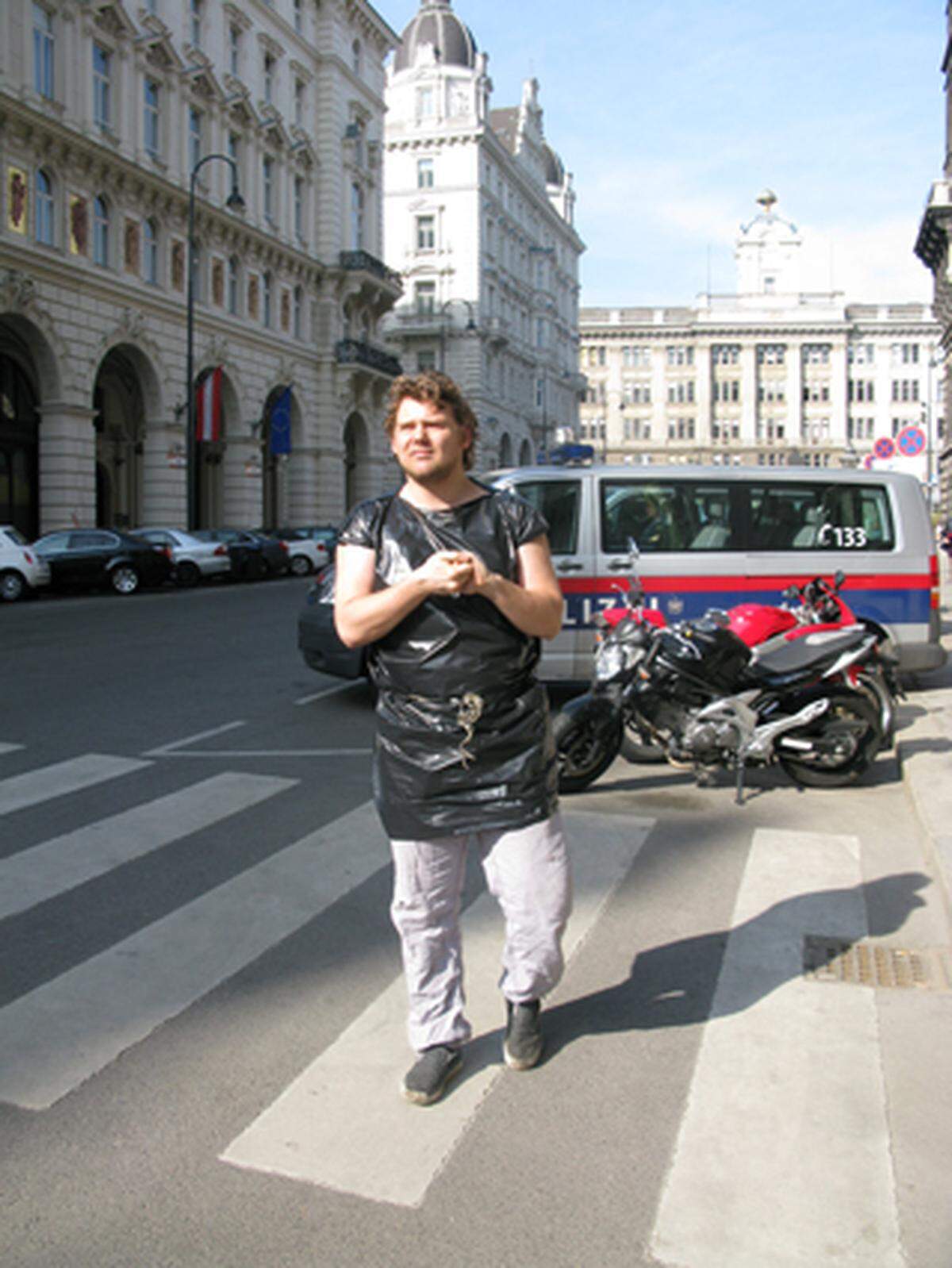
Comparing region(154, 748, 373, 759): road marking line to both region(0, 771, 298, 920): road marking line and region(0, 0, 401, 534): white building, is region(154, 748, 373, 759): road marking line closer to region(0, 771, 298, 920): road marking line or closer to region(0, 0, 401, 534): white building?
region(0, 771, 298, 920): road marking line

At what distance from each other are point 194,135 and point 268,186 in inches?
218

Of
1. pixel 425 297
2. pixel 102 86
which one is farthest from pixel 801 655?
pixel 425 297

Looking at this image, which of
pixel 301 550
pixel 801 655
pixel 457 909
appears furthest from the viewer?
pixel 301 550

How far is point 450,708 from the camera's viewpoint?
119 inches

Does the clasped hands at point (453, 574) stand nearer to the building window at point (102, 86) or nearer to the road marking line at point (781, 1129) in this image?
the road marking line at point (781, 1129)

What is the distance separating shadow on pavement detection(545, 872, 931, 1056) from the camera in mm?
3652

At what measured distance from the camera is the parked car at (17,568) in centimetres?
2320

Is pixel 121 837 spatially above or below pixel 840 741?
below

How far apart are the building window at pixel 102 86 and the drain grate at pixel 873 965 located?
34.2m

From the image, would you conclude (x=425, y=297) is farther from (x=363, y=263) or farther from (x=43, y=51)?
(x=43, y=51)

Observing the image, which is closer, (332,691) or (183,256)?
(332,691)

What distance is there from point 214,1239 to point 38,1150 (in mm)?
616

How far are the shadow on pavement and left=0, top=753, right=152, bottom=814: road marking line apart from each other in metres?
3.66

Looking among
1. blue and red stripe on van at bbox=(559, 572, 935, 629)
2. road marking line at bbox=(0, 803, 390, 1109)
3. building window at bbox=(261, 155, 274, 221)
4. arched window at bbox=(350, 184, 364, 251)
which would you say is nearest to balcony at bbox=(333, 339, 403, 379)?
arched window at bbox=(350, 184, 364, 251)
